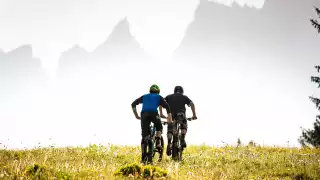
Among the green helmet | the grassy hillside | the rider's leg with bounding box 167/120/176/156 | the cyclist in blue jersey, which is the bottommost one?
the grassy hillside

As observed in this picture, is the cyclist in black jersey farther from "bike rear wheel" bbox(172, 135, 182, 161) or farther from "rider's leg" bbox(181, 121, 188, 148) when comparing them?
"bike rear wheel" bbox(172, 135, 182, 161)

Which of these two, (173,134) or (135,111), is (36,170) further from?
→ (173,134)

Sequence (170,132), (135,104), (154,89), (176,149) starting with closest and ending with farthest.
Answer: (154,89), (135,104), (176,149), (170,132)

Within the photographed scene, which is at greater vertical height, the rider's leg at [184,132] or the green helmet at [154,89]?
the green helmet at [154,89]

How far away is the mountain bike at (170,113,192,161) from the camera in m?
12.3

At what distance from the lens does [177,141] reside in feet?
41.2

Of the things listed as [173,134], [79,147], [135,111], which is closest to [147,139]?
[135,111]

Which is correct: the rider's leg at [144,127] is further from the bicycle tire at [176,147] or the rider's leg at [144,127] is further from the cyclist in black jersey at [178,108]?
the bicycle tire at [176,147]

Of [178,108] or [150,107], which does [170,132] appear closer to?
[178,108]

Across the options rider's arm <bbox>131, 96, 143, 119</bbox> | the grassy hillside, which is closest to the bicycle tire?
the grassy hillside

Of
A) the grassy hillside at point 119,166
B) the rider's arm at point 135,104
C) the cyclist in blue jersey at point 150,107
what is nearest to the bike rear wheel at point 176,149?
the grassy hillside at point 119,166

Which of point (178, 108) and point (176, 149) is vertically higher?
point (178, 108)

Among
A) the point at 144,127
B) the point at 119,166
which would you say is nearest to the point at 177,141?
the point at 144,127

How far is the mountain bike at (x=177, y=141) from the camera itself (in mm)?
12305
